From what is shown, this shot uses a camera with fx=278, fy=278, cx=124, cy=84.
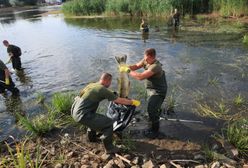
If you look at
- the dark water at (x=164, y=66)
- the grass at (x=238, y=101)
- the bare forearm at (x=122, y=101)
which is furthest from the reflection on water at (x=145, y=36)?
the bare forearm at (x=122, y=101)

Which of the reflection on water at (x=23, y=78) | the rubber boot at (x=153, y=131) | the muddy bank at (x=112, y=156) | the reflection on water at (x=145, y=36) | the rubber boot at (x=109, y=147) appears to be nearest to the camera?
the muddy bank at (x=112, y=156)

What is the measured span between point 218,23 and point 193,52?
10.5m

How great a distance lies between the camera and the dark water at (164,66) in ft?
28.7

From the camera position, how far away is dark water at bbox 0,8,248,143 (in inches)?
344

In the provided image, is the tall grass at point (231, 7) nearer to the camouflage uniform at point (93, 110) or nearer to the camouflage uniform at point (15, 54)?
the camouflage uniform at point (15, 54)

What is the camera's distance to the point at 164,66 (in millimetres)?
12867

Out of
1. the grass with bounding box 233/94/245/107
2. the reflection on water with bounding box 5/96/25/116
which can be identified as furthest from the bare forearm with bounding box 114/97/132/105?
the reflection on water with bounding box 5/96/25/116

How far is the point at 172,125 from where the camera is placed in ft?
24.1

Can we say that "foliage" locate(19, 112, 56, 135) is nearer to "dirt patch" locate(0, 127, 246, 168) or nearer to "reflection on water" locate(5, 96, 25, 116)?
"dirt patch" locate(0, 127, 246, 168)

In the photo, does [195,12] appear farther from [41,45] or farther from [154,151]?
[154,151]

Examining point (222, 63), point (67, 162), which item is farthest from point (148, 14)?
point (67, 162)

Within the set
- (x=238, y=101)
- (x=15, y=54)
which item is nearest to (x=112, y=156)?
(x=238, y=101)

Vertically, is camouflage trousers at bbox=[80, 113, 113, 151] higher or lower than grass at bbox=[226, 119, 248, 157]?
higher

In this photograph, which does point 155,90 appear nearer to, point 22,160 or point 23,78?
point 22,160
